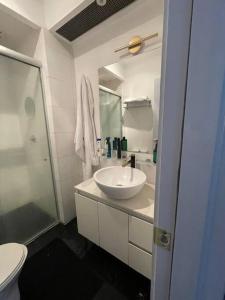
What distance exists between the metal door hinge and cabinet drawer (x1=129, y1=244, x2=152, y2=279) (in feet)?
2.04

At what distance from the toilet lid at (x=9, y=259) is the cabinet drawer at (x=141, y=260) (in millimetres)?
768

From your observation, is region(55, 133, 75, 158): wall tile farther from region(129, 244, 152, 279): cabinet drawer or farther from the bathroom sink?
region(129, 244, 152, 279): cabinet drawer

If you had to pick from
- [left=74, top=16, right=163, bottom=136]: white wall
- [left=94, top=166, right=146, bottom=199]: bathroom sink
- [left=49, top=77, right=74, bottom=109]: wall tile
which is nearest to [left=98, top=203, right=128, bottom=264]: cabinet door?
[left=94, top=166, right=146, bottom=199]: bathroom sink

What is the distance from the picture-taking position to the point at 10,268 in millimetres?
902

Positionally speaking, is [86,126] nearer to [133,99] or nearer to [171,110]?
[133,99]

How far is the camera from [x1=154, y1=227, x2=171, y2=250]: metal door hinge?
18.1 inches

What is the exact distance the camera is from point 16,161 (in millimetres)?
1551

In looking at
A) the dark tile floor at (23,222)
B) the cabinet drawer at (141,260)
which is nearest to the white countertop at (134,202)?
the cabinet drawer at (141,260)

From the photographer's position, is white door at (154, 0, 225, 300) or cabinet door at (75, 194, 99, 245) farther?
cabinet door at (75, 194, 99, 245)

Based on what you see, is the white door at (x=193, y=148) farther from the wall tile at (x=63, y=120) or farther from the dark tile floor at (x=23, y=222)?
the dark tile floor at (x=23, y=222)

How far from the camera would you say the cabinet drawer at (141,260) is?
975 millimetres

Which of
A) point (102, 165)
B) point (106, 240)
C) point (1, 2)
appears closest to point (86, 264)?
point (106, 240)

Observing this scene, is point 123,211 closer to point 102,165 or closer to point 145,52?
point 102,165

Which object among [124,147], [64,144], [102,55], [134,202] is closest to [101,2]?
[102,55]
